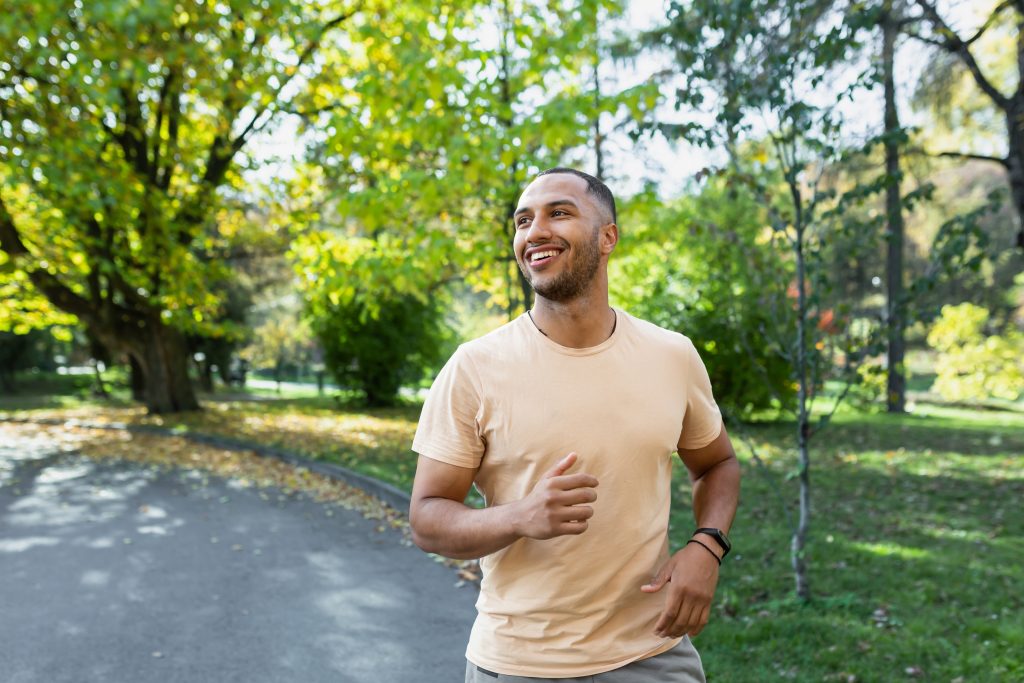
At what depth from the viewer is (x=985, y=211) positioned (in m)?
5.25

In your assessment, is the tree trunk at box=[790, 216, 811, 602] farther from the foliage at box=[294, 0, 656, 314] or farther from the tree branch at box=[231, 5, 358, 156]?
the tree branch at box=[231, 5, 358, 156]

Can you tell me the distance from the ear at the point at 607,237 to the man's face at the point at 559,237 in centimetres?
2

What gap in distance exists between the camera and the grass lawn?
471 centimetres

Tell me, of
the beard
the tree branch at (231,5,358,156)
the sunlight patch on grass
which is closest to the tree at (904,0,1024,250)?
the sunlight patch on grass

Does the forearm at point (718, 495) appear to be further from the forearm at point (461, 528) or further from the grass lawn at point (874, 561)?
the grass lawn at point (874, 561)

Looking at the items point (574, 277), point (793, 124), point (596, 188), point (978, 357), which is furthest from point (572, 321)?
point (978, 357)

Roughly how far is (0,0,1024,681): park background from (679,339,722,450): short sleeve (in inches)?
106

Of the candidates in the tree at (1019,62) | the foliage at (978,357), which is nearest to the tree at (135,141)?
the tree at (1019,62)

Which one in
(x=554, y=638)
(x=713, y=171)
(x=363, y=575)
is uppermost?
(x=713, y=171)

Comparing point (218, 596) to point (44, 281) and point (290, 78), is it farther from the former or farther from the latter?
point (44, 281)

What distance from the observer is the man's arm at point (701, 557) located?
1962 millimetres

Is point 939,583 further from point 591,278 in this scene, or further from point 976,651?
point 591,278

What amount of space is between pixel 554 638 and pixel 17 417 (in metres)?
22.3

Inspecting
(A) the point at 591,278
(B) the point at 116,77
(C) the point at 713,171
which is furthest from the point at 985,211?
(B) the point at 116,77
